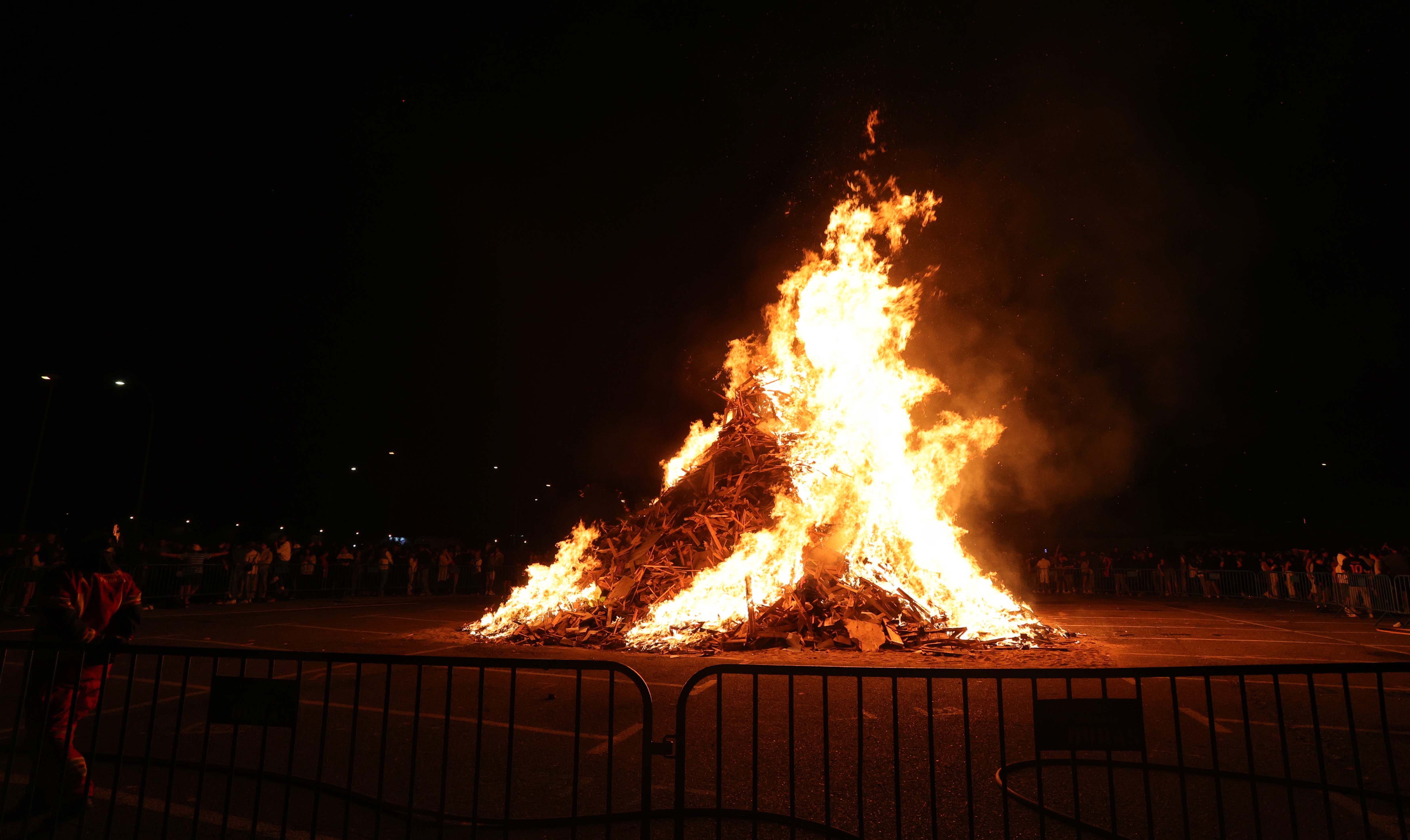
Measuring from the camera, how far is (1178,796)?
200 inches

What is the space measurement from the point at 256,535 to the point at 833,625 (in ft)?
180

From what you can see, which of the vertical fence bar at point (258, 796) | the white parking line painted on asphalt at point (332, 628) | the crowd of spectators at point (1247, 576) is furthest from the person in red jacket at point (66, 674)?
the crowd of spectators at point (1247, 576)

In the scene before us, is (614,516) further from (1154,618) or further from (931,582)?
(1154,618)

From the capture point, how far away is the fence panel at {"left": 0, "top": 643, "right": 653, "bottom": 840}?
4.00 metres

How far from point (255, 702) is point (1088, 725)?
446 centimetres

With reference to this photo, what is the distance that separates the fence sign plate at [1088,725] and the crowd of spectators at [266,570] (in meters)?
14.8

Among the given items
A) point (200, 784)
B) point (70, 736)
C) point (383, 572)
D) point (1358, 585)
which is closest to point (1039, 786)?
point (200, 784)

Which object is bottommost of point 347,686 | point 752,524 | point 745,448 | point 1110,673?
point 347,686

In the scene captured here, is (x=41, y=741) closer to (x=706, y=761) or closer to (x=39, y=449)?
(x=706, y=761)

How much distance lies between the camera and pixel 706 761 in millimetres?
5773

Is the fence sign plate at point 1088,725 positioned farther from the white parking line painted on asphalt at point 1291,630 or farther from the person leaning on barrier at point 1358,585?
the person leaning on barrier at point 1358,585

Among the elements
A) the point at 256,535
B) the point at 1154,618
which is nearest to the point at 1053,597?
the point at 1154,618

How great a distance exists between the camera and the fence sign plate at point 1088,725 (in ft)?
12.4

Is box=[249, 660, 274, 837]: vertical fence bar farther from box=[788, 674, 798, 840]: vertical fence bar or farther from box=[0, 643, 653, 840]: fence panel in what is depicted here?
box=[788, 674, 798, 840]: vertical fence bar
